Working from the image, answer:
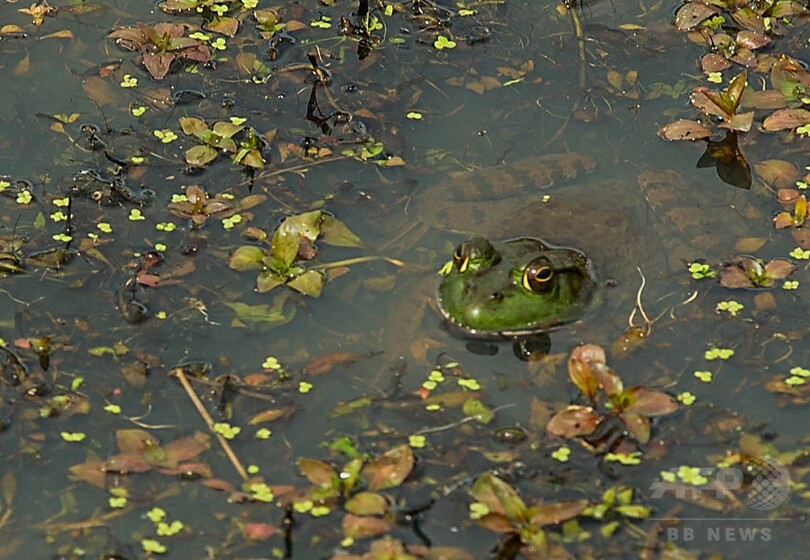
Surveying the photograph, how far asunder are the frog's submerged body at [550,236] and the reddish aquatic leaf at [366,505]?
1.09m

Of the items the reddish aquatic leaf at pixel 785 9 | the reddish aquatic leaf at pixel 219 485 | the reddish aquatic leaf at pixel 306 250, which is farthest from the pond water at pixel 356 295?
the reddish aquatic leaf at pixel 785 9

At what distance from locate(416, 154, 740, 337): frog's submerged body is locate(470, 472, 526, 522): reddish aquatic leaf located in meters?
0.95

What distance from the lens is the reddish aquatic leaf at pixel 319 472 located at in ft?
13.7

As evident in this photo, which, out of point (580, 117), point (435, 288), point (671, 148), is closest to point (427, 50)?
point (580, 117)

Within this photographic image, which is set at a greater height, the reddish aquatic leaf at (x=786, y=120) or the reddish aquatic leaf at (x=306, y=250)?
the reddish aquatic leaf at (x=786, y=120)

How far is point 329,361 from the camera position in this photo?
4805mm

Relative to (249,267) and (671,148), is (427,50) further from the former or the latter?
(249,267)

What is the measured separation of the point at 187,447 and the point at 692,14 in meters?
4.21

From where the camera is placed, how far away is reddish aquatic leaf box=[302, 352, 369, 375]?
477cm

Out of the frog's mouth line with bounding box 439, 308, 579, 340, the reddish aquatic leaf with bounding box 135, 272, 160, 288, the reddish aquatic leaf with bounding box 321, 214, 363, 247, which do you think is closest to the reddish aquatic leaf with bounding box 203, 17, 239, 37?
the reddish aquatic leaf with bounding box 321, 214, 363, 247

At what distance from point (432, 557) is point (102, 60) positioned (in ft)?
12.8

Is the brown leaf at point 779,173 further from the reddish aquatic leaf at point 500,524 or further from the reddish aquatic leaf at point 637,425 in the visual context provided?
the reddish aquatic leaf at point 500,524

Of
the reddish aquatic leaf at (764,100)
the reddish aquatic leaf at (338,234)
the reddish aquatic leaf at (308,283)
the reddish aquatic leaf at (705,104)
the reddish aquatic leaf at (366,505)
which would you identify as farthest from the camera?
the reddish aquatic leaf at (764,100)

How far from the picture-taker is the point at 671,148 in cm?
609
